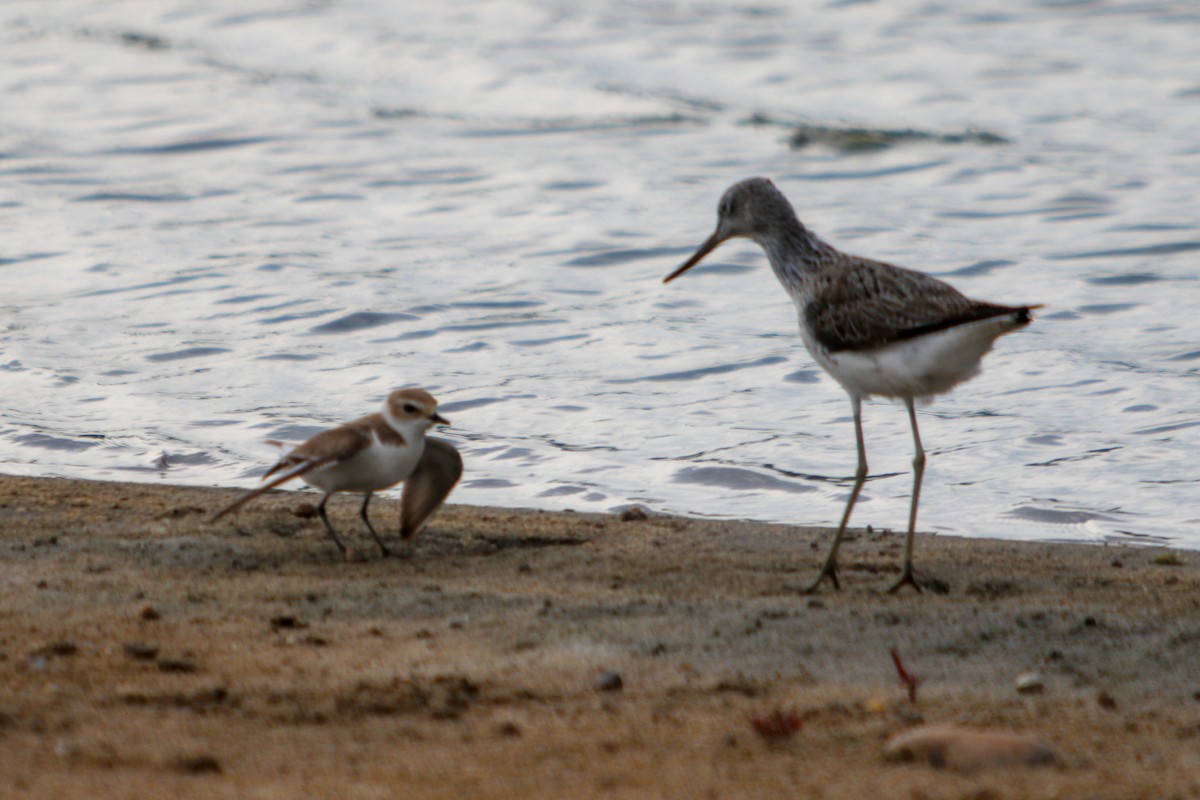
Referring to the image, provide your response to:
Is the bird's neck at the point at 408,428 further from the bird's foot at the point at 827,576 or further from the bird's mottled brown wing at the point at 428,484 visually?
the bird's foot at the point at 827,576

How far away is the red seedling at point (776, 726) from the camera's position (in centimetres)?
420

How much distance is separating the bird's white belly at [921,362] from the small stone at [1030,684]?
4.94ft

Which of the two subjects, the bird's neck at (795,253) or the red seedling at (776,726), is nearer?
the red seedling at (776,726)

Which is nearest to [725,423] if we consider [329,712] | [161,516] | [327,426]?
[327,426]

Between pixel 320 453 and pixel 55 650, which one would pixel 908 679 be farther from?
pixel 320 453

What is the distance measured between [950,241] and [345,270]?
458cm

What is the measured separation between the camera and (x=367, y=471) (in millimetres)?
6539

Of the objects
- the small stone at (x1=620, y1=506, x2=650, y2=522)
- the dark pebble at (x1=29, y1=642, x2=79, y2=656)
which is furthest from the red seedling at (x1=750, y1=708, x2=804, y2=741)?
the small stone at (x1=620, y1=506, x2=650, y2=522)

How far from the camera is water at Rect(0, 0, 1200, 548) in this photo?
320 inches

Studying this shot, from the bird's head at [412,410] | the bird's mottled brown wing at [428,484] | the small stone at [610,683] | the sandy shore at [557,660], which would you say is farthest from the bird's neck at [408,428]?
the small stone at [610,683]

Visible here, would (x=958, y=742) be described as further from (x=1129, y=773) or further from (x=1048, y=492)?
(x=1048, y=492)

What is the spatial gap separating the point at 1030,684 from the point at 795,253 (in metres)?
2.85

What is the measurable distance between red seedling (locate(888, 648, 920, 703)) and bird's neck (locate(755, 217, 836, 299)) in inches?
95.2

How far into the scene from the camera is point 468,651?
4996 mm
